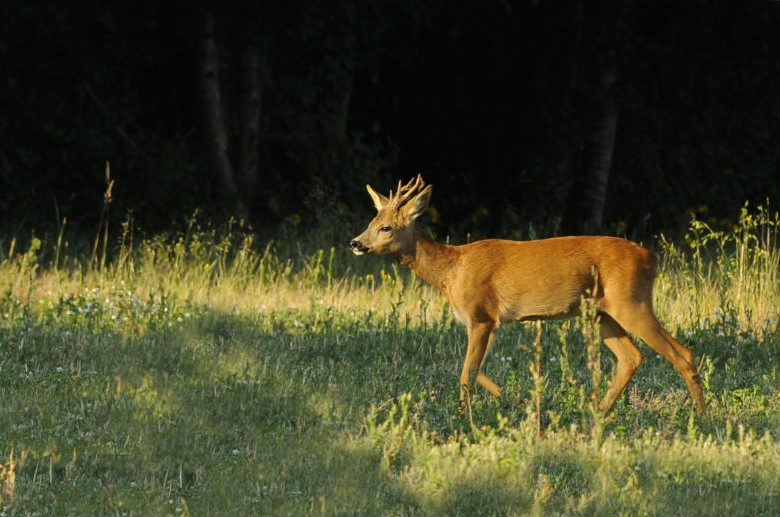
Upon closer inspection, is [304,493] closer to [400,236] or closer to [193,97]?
[400,236]

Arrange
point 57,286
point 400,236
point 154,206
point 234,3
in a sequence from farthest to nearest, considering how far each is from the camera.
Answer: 1. point 154,206
2. point 234,3
3. point 57,286
4. point 400,236

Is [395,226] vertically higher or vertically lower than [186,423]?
higher

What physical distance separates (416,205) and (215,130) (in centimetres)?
852

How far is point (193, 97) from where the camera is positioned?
59.2ft

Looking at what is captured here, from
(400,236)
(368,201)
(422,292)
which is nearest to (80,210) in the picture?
(368,201)

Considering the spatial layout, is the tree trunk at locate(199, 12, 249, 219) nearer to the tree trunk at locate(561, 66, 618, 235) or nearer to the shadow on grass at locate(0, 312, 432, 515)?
the tree trunk at locate(561, 66, 618, 235)

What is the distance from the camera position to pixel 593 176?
1703 cm

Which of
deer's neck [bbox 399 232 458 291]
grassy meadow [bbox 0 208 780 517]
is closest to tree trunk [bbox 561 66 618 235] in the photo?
grassy meadow [bbox 0 208 780 517]

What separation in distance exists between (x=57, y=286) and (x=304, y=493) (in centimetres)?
585

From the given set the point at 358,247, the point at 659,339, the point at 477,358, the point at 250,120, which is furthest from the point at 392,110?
the point at 659,339

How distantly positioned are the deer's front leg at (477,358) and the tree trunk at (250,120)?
28.7 ft

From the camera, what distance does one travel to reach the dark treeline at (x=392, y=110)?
1579cm

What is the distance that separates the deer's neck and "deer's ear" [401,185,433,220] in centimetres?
18

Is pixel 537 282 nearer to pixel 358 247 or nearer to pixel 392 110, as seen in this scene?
pixel 358 247
